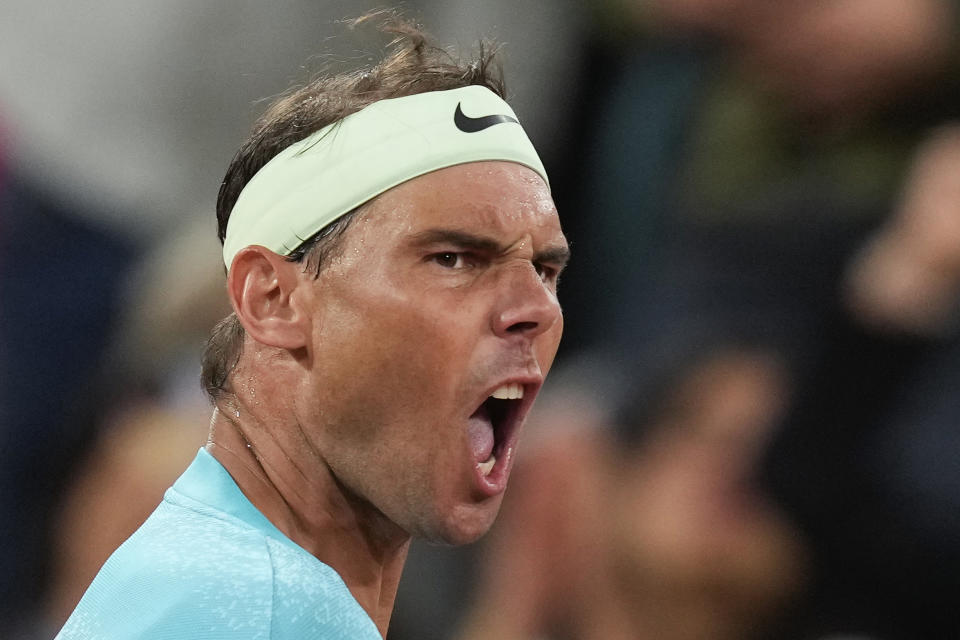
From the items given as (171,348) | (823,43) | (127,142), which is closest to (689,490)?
(823,43)

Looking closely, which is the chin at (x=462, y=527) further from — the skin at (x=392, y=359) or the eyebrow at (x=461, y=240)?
the eyebrow at (x=461, y=240)

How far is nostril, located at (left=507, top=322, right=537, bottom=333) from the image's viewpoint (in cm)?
227

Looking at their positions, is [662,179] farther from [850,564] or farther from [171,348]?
[171,348]

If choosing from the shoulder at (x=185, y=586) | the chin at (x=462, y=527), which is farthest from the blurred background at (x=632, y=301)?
the shoulder at (x=185, y=586)

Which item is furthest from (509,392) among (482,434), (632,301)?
(632,301)

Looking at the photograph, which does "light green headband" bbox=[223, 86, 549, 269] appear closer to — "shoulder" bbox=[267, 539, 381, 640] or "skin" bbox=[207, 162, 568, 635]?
"skin" bbox=[207, 162, 568, 635]

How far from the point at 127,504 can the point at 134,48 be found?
2.44m

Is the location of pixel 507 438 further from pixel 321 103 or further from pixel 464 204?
pixel 321 103

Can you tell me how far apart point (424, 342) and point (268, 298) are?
354 mm

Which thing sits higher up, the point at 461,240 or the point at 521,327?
the point at 461,240

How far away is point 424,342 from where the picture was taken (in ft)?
7.21

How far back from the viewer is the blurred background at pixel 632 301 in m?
4.57

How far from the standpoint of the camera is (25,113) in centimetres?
646

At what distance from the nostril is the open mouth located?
12 cm
